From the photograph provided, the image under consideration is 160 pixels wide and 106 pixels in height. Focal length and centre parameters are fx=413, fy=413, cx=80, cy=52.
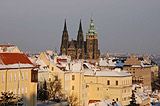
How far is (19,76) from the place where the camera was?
52719 millimetres

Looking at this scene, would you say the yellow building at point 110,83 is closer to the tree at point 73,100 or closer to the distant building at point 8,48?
the tree at point 73,100

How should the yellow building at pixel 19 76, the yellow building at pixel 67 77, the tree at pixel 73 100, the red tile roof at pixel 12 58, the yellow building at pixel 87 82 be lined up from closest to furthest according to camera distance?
the yellow building at pixel 19 76 → the red tile roof at pixel 12 58 → the tree at pixel 73 100 → the yellow building at pixel 67 77 → the yellow building at pixel 87 82

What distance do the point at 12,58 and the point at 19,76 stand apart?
2644 millimetres

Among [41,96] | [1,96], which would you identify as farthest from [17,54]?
[41,96]

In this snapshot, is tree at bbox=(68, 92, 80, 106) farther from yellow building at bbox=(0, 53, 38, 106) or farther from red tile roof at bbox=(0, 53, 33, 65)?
red tile roof at bbox=(0, 53, 33, 65)

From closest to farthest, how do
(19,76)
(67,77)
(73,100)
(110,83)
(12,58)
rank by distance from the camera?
(19,76) < (12,58) < (73,100) < (67,77) < (110,83)

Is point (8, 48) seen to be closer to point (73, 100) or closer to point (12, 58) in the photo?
point (12, 58)

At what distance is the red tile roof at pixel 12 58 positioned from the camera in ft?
170

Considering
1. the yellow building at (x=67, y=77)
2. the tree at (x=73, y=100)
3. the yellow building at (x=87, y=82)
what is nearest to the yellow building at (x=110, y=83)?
the yellow building at (x=87, y=82)

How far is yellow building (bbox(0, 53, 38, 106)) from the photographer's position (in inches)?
1995

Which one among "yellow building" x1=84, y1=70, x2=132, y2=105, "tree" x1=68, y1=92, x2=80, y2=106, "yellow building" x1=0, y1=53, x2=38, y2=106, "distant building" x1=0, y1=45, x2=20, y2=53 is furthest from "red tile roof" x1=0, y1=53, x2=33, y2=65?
"yellow building" x1=84, y1=70, x2=132, y2=105

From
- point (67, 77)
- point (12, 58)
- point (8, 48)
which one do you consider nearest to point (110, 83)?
point (67, 77)

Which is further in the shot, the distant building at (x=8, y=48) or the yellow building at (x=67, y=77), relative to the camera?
the yellow building at (x=67, y=77)

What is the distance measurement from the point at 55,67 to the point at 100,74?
17.6 meters
